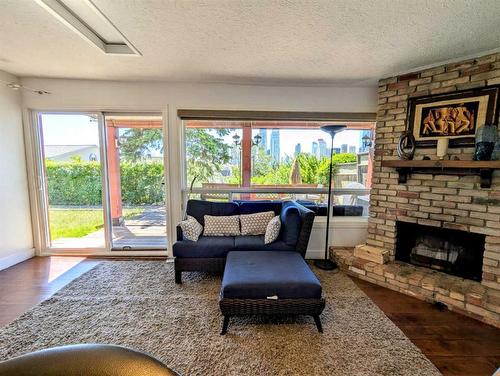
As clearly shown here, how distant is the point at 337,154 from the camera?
142 inches

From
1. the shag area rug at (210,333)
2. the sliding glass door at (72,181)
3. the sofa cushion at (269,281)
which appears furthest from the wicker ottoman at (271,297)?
the sliding glass door at (72,181)

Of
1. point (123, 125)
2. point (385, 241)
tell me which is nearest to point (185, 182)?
point (123, 125)

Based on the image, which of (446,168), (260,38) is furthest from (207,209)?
(446,168)

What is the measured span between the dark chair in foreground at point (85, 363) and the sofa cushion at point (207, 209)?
2351mm

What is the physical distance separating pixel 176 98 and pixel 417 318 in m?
3.72

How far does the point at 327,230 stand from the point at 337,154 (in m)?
1.17

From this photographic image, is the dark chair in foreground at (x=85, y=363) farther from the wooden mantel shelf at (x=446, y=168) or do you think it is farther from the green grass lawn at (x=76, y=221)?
the green grass lawn at (x=76, y=221)

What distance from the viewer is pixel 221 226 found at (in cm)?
304

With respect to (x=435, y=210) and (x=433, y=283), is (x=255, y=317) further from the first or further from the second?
(x=435, y=210)

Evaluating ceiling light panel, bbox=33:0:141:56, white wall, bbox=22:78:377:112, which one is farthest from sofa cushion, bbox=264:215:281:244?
ceiling light panel, bbox=33:0:141:56

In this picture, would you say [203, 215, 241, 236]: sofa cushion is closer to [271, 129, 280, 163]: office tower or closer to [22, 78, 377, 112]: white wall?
[271, 129, 280, 163]: office tower

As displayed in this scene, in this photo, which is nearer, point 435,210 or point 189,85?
point 435,210

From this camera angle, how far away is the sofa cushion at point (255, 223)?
10.0ft

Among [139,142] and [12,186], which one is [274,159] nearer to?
[139,142]
